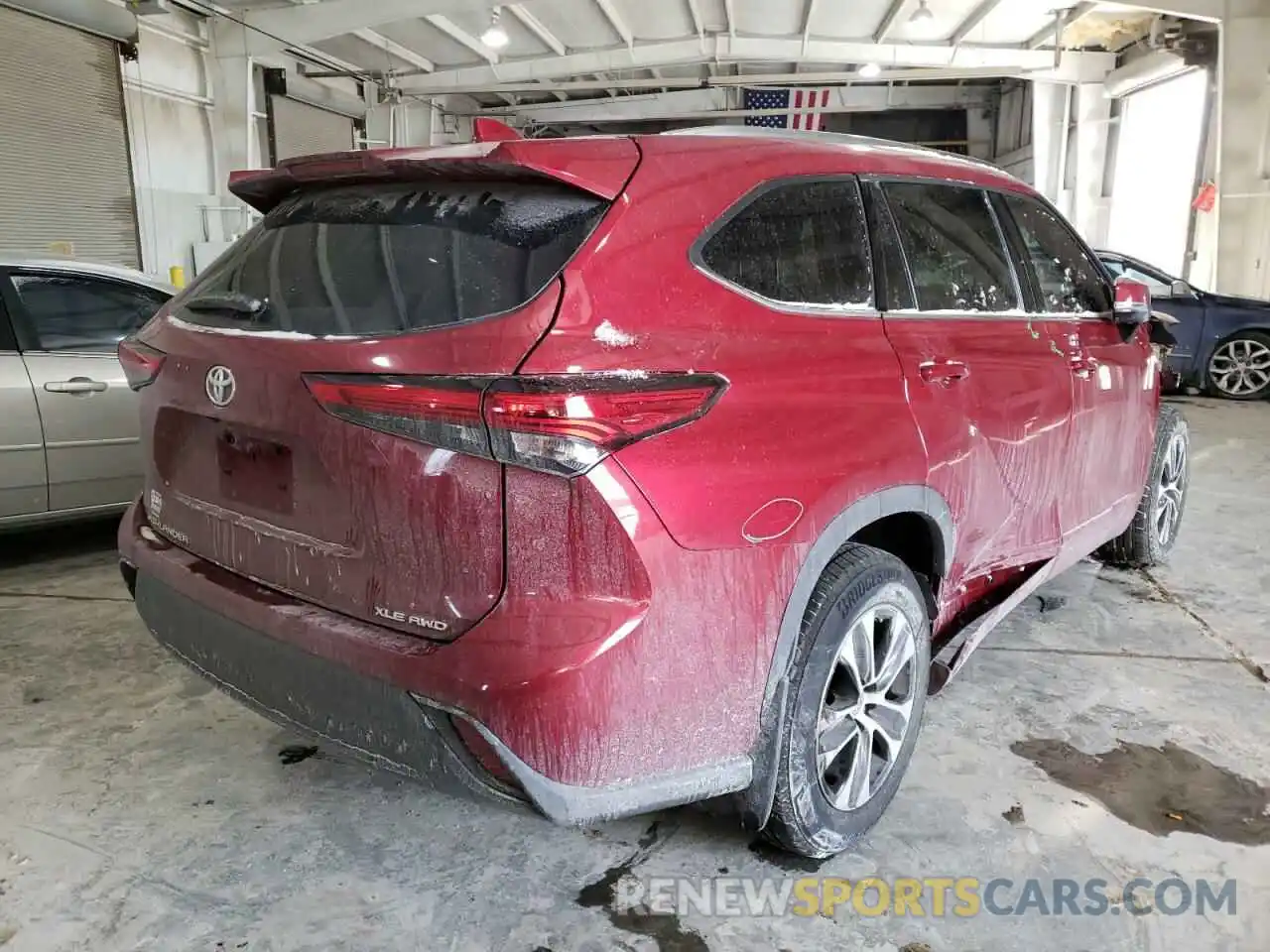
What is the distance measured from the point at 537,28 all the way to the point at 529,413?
12.5 m

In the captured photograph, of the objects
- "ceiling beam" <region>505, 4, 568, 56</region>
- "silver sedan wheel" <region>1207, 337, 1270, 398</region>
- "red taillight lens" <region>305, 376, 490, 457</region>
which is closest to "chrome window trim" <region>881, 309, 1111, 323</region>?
"red taillight lens" <region>305, 376, 490, 457</region>

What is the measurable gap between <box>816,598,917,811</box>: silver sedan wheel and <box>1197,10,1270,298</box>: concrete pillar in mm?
10707

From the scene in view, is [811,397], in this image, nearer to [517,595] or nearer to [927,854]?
[517,595]

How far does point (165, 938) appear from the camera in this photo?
1839mm

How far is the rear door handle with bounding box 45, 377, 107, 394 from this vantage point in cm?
389

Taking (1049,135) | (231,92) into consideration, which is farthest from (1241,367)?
(231,92)

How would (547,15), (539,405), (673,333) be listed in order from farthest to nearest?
(547,15) → (673,333) → (539,405)

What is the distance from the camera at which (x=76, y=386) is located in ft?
13.0

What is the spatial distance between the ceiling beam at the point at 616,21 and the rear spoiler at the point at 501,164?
1054 cm

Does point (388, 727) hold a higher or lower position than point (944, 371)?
lower

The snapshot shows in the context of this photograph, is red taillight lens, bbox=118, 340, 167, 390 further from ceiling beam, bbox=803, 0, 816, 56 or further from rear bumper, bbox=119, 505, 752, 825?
ceiling beam, bbox=803, 0, 816, 56

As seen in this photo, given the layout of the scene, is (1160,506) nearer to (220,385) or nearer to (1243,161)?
(220,385)

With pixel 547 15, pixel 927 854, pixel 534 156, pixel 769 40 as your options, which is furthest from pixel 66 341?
pixel 769 40

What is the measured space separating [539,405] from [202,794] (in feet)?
5.22
